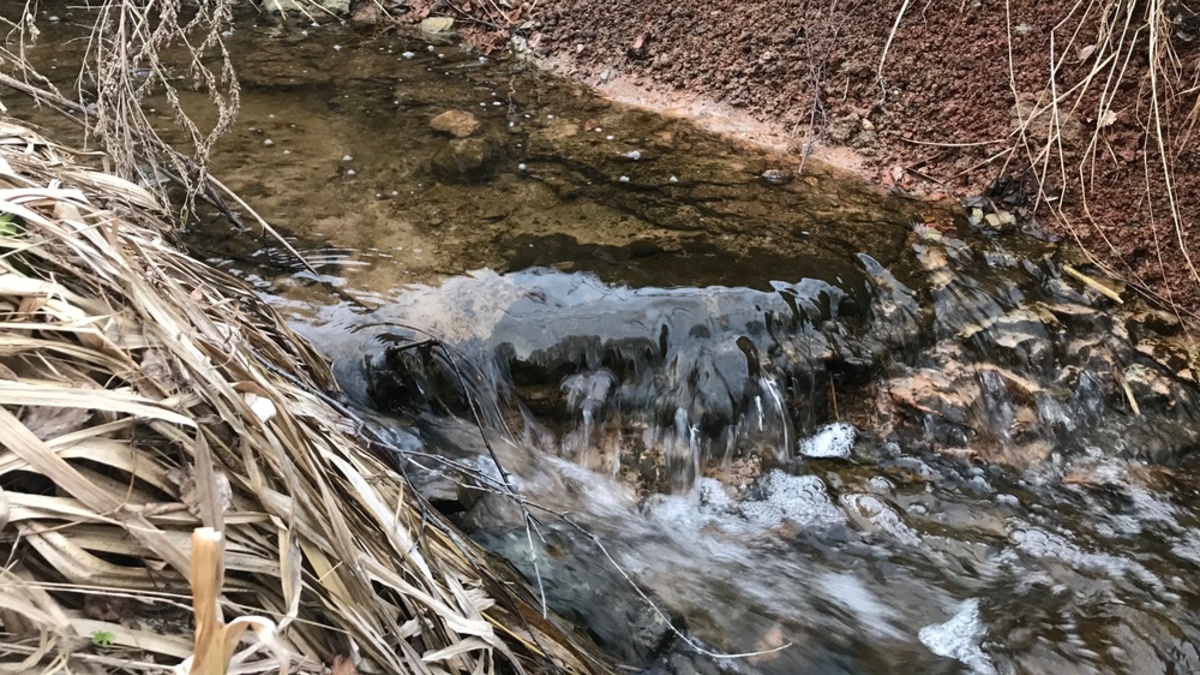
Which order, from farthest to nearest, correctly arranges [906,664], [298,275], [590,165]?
[590,165] → [298,275] → [906,664]

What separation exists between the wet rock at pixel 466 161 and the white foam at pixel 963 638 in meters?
3.09

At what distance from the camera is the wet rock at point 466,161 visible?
4.22 metres

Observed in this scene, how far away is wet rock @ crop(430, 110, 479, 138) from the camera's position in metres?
4.64

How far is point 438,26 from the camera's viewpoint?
6090 millimetres

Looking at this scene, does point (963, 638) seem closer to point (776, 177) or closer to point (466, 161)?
point (776, 177)

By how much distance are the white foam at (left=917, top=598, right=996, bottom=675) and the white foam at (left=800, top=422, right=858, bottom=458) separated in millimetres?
801

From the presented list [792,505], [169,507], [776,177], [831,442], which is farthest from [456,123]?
[169,507]

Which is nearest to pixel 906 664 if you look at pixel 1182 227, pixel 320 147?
pixel 1182 227

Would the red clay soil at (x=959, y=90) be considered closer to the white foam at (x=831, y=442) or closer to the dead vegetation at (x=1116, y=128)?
the dead vegetation at (x=1116, y=128)

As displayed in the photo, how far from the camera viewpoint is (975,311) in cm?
365

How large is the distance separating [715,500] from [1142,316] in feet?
7.80

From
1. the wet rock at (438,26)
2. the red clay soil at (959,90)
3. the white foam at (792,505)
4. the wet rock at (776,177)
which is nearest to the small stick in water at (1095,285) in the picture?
the red clay soil at (959,90)

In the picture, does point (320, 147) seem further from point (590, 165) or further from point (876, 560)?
point (876, 560)

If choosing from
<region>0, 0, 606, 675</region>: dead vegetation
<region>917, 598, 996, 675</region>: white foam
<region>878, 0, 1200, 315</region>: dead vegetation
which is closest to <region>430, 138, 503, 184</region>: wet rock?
<region>0, 0, 606, 675</region>: dead vegetation
